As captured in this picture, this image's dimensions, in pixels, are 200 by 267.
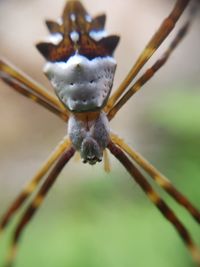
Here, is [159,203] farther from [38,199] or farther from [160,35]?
[160,35]

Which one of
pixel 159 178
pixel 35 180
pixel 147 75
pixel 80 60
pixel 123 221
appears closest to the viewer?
pixel 80 60

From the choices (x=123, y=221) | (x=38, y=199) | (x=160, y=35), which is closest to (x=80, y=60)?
(x=160, y=35)

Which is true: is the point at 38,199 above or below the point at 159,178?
above

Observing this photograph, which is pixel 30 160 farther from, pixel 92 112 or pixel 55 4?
pixel 92 112

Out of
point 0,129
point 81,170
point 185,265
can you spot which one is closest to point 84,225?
point 185,265

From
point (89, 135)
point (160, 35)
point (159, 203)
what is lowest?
point (159, 203)

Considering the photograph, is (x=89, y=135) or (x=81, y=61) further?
(x=89, y=135)
